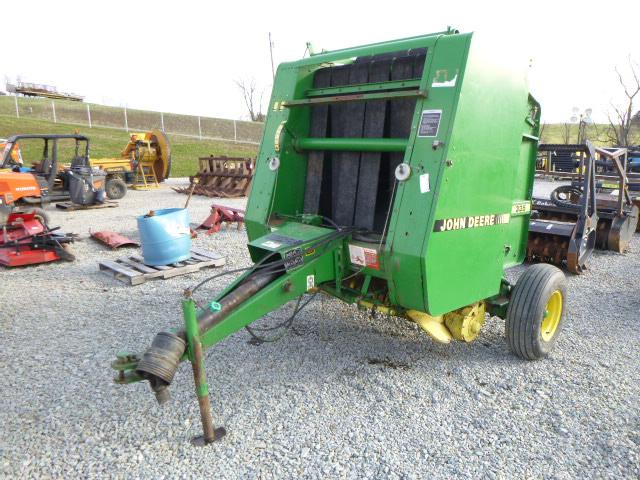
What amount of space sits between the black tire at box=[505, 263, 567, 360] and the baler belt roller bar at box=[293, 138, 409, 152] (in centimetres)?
143

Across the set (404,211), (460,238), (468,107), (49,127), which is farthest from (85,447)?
(49,127)

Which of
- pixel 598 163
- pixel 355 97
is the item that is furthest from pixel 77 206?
pixel 598 163

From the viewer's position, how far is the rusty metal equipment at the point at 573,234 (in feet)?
19.7

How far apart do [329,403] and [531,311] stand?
1.59 metres

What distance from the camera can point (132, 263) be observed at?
590cm

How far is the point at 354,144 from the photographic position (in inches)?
128

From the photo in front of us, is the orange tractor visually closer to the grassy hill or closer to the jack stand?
the jack stand

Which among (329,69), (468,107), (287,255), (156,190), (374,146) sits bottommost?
(156,190)

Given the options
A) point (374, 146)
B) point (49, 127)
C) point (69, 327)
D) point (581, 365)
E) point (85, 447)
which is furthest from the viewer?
point (49, 127)

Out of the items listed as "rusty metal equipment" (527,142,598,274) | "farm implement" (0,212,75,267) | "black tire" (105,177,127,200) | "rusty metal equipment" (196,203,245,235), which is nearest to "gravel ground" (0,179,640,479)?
"rusty metal equipment" (527,142,598,274)

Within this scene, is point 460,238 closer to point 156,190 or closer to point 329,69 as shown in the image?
point 329,69

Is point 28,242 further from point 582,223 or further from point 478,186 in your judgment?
point 582,223

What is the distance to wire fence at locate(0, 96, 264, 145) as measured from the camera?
30.1m

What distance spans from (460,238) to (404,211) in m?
0.44
